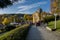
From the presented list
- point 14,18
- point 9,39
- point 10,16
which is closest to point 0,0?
point 9,39

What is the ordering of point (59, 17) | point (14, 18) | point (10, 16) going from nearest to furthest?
point (59, 17), point (14, 18), point (10, 16)

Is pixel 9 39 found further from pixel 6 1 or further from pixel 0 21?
pixel 0 21

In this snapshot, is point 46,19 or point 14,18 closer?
point 46,19

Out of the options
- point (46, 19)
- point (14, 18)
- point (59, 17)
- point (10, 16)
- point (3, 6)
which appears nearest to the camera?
point (3, 6)

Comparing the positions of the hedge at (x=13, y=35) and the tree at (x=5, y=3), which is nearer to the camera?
the hedge at (x=13, y=35)

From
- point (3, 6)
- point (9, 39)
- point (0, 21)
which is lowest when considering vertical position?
point (0, 21)

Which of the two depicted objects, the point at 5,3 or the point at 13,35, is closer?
the point at 5,3

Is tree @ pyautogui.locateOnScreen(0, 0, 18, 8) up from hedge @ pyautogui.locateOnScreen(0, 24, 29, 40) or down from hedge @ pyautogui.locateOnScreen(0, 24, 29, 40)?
up

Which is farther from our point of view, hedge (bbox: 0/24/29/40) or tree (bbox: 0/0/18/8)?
tree (bbox: 0/0/18/8)

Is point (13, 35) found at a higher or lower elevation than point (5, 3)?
lower

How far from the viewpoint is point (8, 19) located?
126 metres

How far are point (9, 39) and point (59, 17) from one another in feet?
278

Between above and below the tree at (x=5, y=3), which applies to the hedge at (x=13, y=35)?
below

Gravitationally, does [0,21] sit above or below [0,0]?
below
